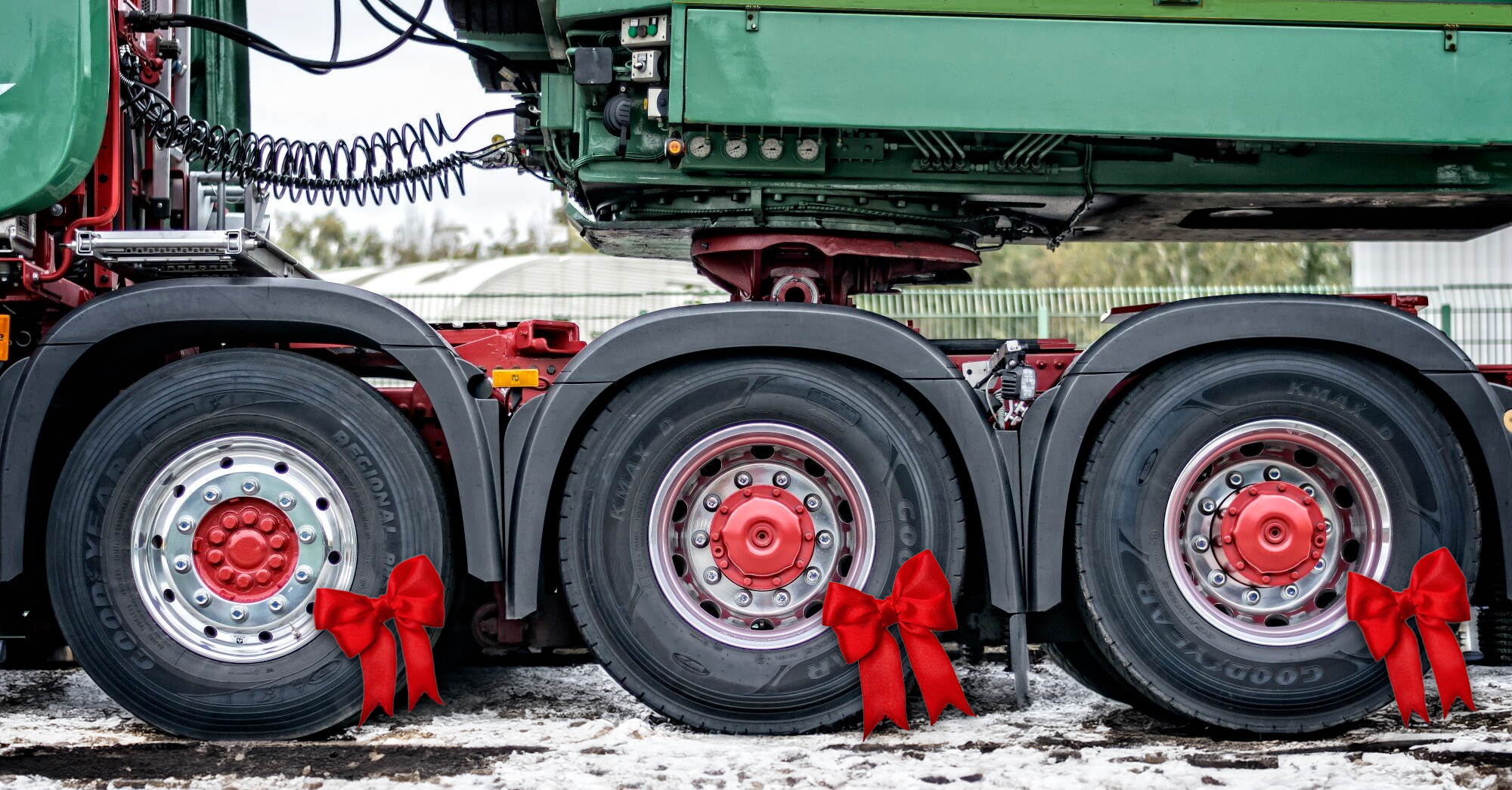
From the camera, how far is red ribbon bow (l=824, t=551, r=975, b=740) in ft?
12.8

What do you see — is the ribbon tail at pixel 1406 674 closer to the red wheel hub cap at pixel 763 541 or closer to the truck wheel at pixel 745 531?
the truck wheel at pixel 745 531

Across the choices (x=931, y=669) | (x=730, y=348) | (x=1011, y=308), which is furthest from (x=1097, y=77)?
(x=1011, y=308)

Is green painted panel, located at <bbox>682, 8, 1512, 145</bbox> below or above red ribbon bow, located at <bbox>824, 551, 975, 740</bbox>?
above

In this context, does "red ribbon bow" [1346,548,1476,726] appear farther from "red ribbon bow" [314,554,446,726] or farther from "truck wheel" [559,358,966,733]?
"red ribbon bow" [314,554,446,726]

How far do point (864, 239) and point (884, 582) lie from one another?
1.30m

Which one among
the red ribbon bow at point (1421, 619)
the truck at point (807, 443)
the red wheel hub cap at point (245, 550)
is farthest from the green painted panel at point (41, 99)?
the red ribbon bow at point (1421, 619)

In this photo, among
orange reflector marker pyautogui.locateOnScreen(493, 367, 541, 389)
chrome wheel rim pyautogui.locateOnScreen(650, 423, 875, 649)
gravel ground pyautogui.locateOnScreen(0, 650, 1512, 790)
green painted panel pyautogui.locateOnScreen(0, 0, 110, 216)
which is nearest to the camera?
gravel ground pyautogui.locateOnScreen(0, 650, 1512, 790)

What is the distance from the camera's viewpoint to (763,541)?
394 cm

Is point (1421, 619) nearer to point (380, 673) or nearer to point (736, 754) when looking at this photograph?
point (736, 754)

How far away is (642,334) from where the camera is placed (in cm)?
397

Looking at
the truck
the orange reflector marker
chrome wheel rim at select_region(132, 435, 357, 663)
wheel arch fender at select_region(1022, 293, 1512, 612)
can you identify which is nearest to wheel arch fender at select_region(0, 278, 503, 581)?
the truck

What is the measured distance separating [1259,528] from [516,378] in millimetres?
2474

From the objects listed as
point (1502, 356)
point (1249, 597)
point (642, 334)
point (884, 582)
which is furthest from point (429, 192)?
point (1502, 356)

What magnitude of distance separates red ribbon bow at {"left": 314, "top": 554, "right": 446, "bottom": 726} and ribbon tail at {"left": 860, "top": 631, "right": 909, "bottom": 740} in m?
1.37
